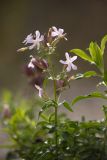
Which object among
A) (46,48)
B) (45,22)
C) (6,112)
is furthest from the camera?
(45,22)

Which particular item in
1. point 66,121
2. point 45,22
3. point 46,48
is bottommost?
point 66,121

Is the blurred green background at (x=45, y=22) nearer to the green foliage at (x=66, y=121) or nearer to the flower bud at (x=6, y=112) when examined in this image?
the flower bud at (x=6, y=112)

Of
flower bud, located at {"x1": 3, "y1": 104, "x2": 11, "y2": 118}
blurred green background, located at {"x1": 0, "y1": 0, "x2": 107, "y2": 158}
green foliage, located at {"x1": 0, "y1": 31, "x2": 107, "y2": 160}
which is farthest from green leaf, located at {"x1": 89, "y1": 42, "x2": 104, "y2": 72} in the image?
blurred green background, located at {"x1": 0, "y1": 0, "x2": 107, "y2": 158}

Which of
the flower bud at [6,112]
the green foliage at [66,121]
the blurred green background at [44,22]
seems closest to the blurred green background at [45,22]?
the blurred green background at [44,22]

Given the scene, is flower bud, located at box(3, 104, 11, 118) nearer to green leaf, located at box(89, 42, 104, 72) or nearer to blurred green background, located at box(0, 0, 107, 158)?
green leaf, located at box(89, 42, 104, 72)

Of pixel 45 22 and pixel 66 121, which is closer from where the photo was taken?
pixel 66 121

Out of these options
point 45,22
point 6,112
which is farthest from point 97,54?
point 45,22

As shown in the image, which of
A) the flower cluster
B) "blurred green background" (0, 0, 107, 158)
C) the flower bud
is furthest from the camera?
"blurred green background" (0, 0, 107, 158)

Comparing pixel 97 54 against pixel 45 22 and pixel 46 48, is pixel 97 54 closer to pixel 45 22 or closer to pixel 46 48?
pixel 46 48

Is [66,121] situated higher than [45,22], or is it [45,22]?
[45,22]
